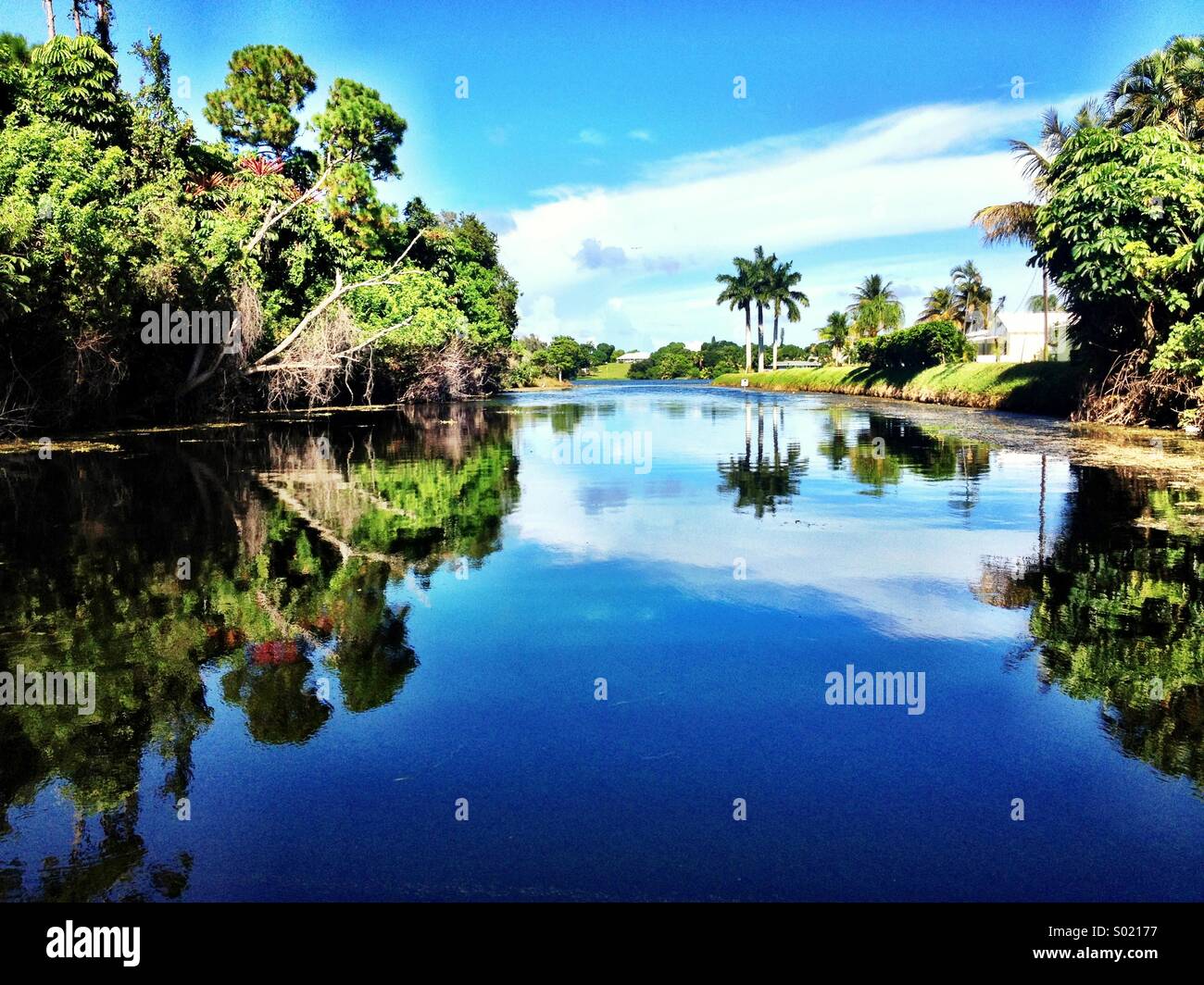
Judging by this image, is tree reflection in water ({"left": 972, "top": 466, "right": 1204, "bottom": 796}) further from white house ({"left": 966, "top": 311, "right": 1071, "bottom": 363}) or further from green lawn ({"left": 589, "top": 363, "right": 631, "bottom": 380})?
green lawn ({"left": 589, "top": 363, "right": 631, "bottom": 380})

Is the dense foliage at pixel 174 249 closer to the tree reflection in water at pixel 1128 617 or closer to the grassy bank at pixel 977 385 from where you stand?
the tree reflection in water at pixel 1128 617

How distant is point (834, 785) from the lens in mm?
4539

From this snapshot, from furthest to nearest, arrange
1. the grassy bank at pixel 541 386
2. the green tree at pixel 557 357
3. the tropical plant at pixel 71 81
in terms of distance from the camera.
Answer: the green tree at pixel 557 357, the grassy bank at pixel 541 386, the tropical plant at pixel 71 81

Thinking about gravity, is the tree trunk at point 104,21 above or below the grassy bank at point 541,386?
above

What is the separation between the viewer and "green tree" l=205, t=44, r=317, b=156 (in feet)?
182

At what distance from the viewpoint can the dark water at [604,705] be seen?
12.6 ft

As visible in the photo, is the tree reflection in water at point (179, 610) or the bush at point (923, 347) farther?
the bush at point (923, 347)

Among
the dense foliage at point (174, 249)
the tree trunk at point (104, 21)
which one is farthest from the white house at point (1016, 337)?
the tree trunk at point (104, 21)

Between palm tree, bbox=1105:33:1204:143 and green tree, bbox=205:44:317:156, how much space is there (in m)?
45.4

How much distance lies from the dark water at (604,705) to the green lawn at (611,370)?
16559cm

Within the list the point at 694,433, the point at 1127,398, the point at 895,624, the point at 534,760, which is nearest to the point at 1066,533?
the point at 895,624

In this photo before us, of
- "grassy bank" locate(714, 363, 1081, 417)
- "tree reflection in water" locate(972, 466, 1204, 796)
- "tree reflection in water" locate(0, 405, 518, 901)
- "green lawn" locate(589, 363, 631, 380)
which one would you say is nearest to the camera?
"tree reflection in water" locate(0, 405, 518, 901)

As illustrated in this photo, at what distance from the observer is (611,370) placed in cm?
18900

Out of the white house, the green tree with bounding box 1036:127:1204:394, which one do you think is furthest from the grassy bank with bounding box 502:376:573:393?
the green tree with bounding box 1036:127:1204:394
